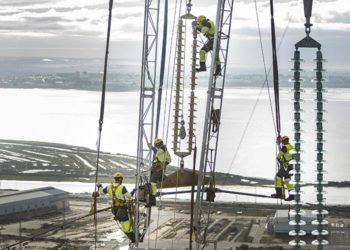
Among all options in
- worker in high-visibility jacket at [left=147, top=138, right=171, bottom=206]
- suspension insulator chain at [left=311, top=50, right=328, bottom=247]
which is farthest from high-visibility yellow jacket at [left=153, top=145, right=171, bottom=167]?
suspension insulator chain at [left=311, top=50, right=328, bottom=247]

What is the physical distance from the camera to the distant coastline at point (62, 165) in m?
58.3

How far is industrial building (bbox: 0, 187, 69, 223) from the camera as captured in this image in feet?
135

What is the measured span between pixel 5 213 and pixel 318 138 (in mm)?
34789

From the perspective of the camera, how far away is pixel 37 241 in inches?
1385

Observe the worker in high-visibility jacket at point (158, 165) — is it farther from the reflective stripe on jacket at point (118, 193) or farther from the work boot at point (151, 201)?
the reflective stripe on jacket at point (118, 193)

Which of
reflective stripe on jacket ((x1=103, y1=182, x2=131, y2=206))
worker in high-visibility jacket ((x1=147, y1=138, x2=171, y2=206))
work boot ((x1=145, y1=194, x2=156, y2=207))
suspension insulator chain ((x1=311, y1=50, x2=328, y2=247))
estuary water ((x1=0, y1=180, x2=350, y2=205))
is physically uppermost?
suspension insulator chain ((x1=311, y1=50, x2=328, y2=247))

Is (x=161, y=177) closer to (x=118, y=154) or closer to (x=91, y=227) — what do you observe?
(x=91, y=227)

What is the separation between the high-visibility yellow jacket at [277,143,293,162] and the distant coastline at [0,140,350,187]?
40.4 m

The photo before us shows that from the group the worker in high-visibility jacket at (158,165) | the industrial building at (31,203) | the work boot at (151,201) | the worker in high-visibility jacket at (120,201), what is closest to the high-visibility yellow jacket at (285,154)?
the worker in high-visibility jacket at (158,165)

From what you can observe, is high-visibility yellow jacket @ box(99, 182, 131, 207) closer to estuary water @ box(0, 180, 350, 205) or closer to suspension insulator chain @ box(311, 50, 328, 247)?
suspension insulator chain @ box(311, 50, 328, 247)

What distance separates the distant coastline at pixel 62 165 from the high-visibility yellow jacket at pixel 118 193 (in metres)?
42.3

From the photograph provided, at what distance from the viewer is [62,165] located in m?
71.2

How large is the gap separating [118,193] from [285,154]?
468 cm

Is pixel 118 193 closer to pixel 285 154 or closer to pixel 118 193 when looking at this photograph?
pixel 118 193
